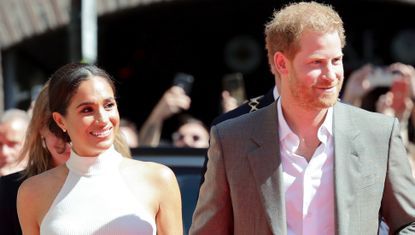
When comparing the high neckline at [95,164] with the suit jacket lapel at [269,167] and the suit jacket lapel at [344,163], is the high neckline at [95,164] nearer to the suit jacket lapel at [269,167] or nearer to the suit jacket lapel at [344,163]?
the suit jacket lapel at [269,167]

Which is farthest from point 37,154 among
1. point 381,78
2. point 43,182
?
point 381,78

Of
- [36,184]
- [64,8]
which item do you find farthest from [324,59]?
[64,8]

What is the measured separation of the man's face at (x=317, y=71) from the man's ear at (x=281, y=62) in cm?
5

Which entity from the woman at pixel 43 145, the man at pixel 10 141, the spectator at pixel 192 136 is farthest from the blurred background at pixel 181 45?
the woman at pixel 43 145

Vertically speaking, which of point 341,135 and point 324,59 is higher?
point 324,59

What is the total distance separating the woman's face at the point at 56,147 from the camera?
18.5ft

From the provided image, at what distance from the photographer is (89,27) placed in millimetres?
8805

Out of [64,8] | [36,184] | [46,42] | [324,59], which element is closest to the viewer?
[324,59]

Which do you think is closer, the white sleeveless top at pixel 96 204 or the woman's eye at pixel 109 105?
the white sleeveless top at pixel 96 204

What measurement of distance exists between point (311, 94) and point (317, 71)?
9cm

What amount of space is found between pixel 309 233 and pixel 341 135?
1.35ft

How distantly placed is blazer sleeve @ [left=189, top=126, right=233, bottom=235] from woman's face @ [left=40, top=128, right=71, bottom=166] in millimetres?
1136

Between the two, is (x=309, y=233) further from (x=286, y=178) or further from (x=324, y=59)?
(x=324, y=59)

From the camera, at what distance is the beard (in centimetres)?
444
